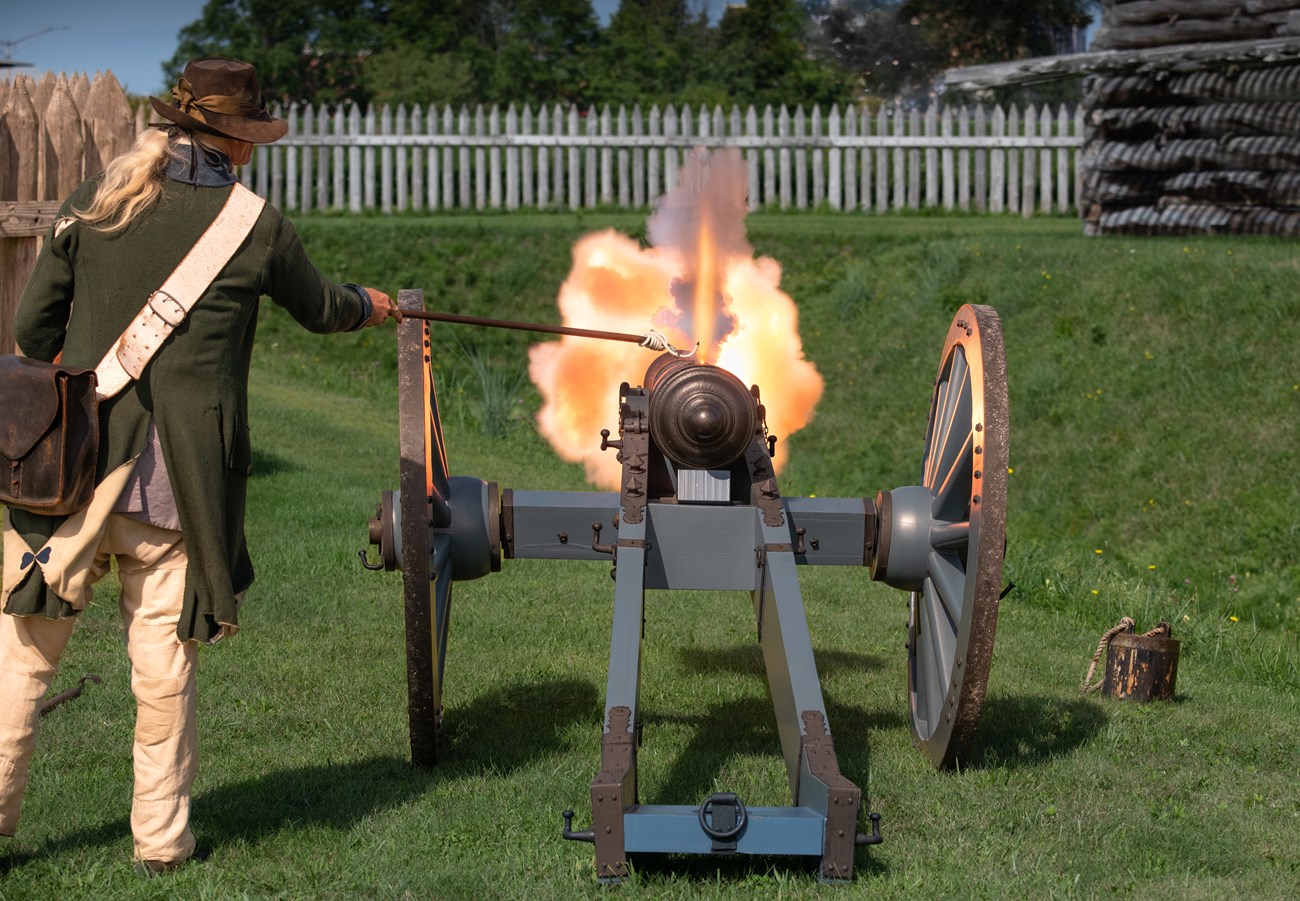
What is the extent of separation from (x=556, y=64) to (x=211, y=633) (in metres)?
28.6

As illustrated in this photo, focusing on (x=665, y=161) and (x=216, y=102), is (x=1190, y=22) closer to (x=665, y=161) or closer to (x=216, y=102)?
(x=665, y=161)

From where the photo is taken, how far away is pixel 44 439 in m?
3.94

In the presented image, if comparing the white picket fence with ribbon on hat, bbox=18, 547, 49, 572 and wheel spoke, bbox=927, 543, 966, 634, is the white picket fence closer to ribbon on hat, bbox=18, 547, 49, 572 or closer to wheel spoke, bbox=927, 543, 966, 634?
wheel spoke, bbox=927, 543, 966, 634

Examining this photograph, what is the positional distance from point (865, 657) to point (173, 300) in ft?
13.1

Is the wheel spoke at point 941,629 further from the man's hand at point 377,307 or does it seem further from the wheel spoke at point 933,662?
the man's hand at point 377,307

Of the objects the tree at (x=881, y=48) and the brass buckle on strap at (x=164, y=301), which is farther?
the tree at (x=881, y=48)

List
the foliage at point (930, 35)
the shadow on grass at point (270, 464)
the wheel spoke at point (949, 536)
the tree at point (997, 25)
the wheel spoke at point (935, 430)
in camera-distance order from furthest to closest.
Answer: the foliage at point (930, 35)
the tree at point (997, 25)
the shadow on grass at point (270, 464)
the wheel spoke at point (935, 430)
the wheel spoke at point (949, 536)

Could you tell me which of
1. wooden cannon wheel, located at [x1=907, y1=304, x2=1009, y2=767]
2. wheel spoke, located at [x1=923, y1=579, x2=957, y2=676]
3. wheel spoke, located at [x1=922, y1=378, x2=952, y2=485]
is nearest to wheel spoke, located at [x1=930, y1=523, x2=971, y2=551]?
wooden cannon wheel, located at [x1=907, y1=304, x2=1009, y2=767]

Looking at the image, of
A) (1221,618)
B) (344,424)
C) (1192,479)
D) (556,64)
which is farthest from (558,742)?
(556,64)

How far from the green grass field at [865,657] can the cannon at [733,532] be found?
327mm

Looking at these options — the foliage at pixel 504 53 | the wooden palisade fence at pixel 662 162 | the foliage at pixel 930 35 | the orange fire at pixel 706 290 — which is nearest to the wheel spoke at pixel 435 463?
the orange fire at pixel 706 290

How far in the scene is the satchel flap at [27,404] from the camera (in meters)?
3.94

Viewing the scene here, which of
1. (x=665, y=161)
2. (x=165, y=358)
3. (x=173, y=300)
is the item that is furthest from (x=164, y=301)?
(x=665, y=161)

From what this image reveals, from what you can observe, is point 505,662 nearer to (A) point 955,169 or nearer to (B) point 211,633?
(B) point 211,633
